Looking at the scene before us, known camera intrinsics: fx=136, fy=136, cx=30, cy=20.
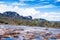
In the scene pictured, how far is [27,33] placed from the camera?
11.3 ft

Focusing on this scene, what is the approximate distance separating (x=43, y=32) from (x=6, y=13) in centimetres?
105

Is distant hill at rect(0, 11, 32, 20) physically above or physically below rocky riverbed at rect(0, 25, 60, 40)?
above

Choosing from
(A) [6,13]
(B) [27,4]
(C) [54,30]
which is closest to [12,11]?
(A) [6,13]

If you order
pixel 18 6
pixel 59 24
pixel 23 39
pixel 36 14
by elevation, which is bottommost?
pixel 23 39

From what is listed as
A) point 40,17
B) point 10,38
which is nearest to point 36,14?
point 40,17

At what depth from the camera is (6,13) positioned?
343cm

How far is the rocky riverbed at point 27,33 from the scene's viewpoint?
337 cm

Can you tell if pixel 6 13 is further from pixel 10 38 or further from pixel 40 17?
pixel 40 17

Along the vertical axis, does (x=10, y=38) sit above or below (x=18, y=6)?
below

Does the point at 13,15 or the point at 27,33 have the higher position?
the point at 13,15

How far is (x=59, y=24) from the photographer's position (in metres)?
3.39

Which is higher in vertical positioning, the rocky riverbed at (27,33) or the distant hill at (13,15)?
the distant hill at (13,15)

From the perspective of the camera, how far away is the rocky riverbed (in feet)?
11.0

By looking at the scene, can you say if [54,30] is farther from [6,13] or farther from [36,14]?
[6,13]
